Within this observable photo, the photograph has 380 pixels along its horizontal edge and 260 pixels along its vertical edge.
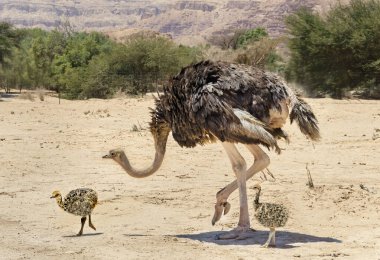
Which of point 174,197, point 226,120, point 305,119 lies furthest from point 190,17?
point 226,120

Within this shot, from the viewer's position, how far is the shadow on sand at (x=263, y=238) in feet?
→ 24.3

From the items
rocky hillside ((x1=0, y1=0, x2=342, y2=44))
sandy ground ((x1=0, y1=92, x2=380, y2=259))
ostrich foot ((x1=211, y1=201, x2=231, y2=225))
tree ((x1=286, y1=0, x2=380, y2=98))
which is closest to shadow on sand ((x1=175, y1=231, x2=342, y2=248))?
sandy ground ((x1=0, y1=92, x2=380, y2=259))

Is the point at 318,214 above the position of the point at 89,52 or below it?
below

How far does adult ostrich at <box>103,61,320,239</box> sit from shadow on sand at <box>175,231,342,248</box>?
11 centimetres

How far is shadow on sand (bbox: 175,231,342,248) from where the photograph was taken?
7414 mm

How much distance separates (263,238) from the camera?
763cm

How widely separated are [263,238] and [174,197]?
8.65ft

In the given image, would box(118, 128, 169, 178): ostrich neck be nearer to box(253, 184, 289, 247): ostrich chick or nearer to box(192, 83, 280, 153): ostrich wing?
box(192, 83, 280, 153): ostrich wing

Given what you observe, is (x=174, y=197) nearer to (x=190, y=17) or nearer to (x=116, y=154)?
(x=116, y=154)

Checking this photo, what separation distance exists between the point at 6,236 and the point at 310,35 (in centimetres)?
2228

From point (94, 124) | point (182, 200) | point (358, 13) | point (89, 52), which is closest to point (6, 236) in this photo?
point (182, 200)

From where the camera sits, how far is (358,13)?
28984 millimetres

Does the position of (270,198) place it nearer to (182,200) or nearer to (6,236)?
(182,200)

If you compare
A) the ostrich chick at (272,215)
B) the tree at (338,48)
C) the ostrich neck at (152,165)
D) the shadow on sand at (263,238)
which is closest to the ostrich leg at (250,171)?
the shadow on sand at (263,238)
